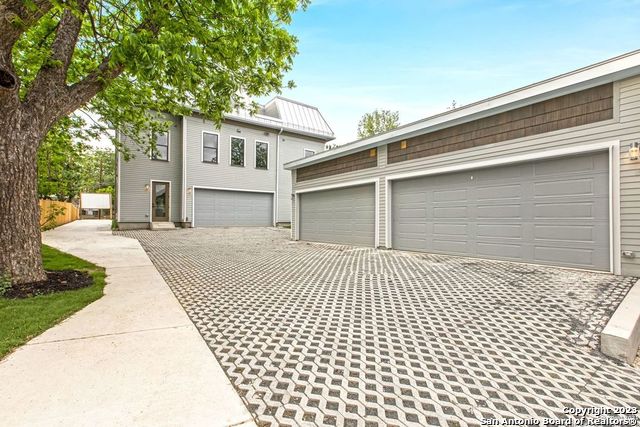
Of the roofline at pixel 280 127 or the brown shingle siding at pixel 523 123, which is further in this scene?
the roofline at pixel 280 127

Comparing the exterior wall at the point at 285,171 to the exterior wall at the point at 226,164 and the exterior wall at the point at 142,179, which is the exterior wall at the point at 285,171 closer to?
the exterior wall at the point at 226,164

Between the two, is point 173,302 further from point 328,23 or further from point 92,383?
point 328,23

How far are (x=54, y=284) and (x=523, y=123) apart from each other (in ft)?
26.7

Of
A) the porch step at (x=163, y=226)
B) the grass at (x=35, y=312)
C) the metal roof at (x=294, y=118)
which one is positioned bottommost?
the grass at (x=35, y=312)

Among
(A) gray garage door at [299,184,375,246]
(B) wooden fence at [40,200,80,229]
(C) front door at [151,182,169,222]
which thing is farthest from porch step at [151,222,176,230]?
(A) gray garage door at [299,184,375,246]

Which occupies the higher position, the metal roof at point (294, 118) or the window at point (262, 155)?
the metal roof at point (294, 118)

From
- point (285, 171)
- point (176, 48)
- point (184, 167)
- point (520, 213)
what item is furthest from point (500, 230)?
point (184, 167)

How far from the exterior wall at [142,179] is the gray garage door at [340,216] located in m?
7.11

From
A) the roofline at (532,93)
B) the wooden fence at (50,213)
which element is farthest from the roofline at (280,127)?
the roofline at (532,93)

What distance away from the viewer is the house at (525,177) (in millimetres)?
4469

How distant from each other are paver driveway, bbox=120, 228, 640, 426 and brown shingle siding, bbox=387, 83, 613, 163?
256 cm

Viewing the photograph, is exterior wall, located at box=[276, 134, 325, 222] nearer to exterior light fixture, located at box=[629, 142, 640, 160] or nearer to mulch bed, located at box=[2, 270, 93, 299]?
mulch bed, located at box=[2, 270, 93, 299]

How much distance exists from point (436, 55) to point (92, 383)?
12.2 metres

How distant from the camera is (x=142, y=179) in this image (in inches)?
527
